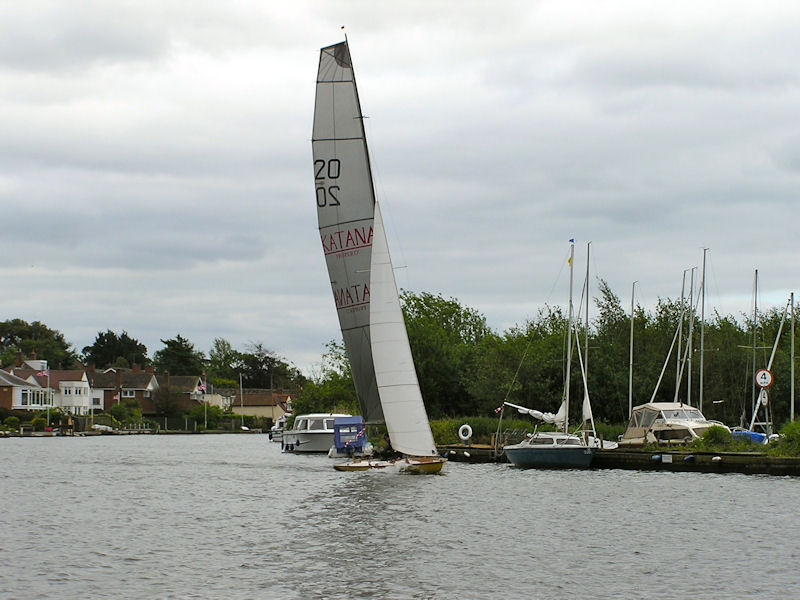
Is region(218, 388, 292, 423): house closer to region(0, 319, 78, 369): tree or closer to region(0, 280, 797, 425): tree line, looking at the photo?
region(0, 319, 78, 369): tree

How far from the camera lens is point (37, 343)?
188 meters

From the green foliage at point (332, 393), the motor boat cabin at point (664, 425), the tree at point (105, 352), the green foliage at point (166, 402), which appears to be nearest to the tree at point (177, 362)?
the tree at point (105, 352)

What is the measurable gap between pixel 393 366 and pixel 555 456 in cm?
1244

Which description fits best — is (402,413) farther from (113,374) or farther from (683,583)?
(113,374)

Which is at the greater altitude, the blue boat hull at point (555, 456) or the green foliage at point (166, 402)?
the green foliage at point (166, 402)

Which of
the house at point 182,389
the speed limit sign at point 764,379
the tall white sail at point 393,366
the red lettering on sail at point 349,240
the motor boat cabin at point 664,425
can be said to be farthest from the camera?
the house at point 182,389

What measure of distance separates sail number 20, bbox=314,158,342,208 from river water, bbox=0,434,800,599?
12.4 meters

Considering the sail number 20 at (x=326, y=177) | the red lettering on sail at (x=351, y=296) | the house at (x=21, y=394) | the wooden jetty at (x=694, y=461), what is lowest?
the wooden jetty at (x=694, y=461)

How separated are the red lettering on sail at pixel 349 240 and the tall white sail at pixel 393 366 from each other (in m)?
4.30

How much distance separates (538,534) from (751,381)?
4540 centimetres

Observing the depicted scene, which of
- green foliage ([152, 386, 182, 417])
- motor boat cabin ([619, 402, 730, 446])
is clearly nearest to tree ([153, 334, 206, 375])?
green foliage ([152, 386, 182, 417])

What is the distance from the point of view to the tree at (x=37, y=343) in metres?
187

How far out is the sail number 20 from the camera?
47844 mm

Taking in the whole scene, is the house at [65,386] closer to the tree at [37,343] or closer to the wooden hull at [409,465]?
the tree at [37,343]
